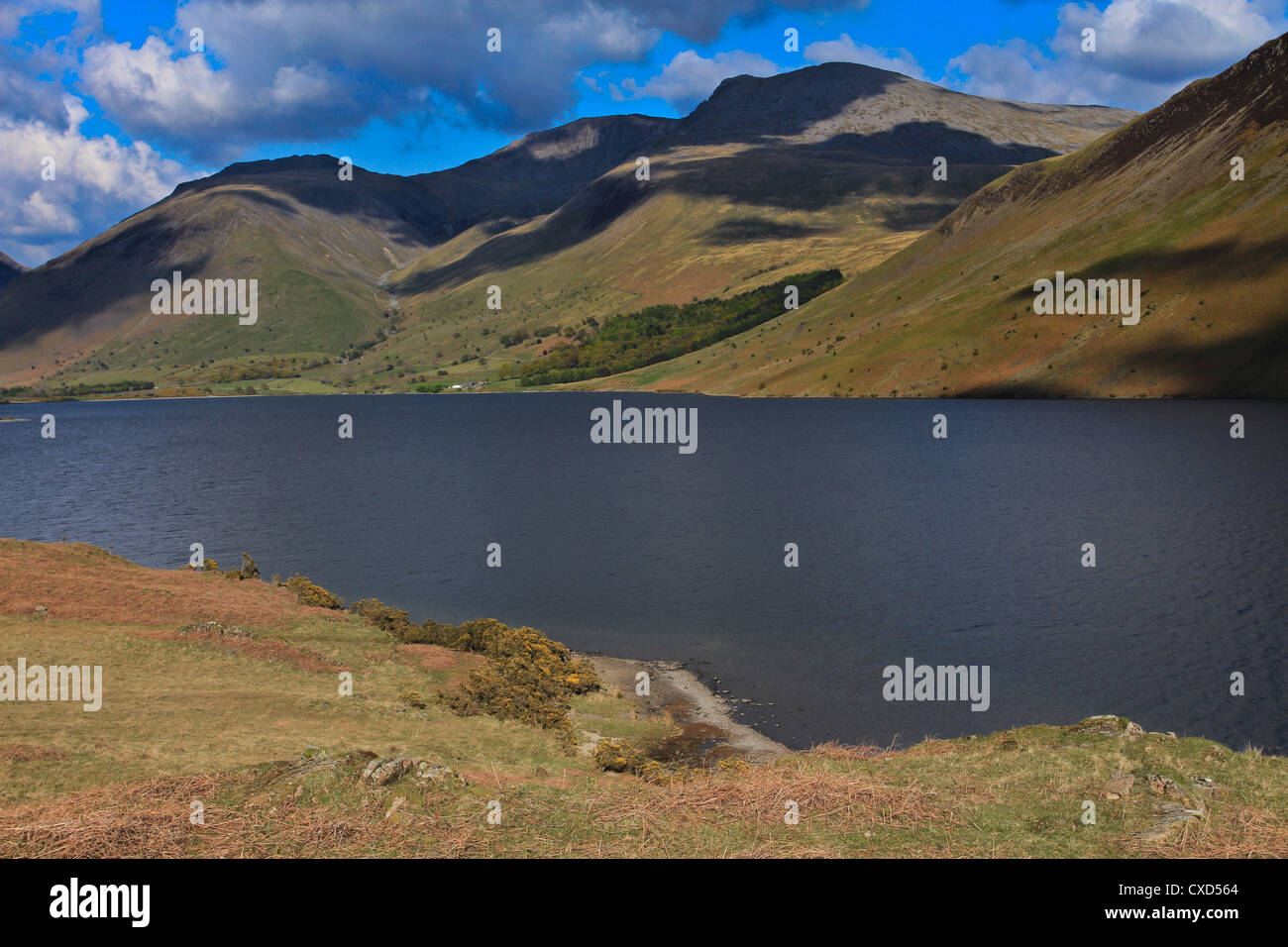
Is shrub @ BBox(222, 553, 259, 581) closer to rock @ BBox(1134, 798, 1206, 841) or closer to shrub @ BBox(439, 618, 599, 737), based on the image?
shrub @ BBox(439, 618, 599, 737)

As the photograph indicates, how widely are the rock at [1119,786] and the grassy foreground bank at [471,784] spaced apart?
0.06 m

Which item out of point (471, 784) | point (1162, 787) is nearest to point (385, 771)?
point (471, 784)

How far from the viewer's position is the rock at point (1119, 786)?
17.3 m

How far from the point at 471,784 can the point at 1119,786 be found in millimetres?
12908

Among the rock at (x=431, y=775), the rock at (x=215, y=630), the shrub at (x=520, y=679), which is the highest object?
the rock at (x=215, y=630)

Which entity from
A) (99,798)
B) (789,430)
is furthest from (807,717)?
(789,430)

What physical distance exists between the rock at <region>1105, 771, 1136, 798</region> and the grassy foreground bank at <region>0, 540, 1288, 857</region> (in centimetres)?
6

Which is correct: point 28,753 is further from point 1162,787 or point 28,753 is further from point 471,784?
point 1162,787

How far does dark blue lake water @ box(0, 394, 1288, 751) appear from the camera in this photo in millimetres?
39438

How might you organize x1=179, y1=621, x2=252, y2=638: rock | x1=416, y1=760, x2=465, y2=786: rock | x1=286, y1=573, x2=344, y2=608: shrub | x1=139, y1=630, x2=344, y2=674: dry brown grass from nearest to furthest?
x1=416, y1=760, x2=465, y2=786: rock < x1=139, y1=630, x2=344, y2=674: dry brown grass < x1=179, y1=621, x2=252, y2=638: rock < x1=286, y1=573, x2=344, y2=608: shrub

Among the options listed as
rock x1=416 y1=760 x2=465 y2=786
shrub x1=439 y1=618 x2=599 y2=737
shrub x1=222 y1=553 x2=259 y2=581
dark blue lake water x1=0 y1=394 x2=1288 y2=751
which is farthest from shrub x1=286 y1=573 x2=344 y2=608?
rock x1=416 y1=760 x2=465 y2=786

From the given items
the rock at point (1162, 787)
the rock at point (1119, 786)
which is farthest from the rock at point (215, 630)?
the rock at point (1162, 787)

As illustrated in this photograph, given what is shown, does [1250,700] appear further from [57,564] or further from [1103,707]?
[57,564]

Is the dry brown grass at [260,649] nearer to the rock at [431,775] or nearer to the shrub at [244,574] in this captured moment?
the shrub at [244,574]
